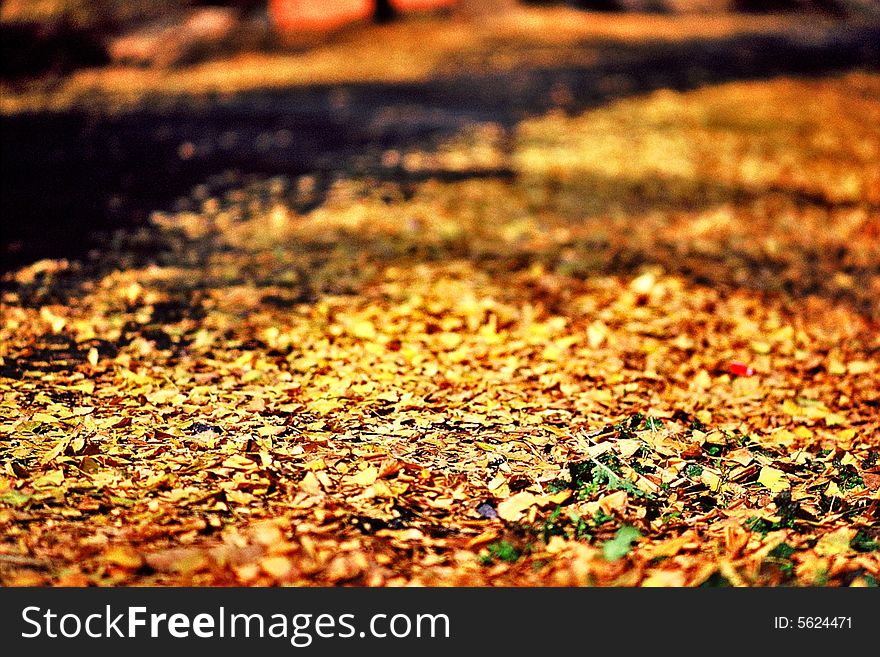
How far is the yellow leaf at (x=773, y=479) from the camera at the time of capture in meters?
3.12

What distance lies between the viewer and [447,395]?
3.72 m

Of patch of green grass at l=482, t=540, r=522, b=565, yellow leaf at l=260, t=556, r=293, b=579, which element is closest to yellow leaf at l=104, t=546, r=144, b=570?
yellow leaf at l=260, t=556, r=293, b=579

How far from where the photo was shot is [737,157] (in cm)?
839

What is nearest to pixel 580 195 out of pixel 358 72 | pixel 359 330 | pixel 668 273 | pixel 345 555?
pixel 668 273

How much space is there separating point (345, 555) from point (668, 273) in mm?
3651

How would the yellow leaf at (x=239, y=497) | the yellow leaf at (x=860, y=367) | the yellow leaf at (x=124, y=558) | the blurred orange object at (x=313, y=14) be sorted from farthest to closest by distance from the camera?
the blurred orange object at (x=313, y=14)
the yellow leaf at (x=860, y=367)
the yellow leaf at (x=239, y=497)
the yellow leaf at (x=124, y=558)

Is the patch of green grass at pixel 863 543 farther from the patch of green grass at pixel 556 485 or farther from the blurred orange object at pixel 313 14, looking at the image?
the blurred orange object at pixel 313 14

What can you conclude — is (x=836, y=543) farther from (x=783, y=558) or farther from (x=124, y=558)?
(x=124, y=558)

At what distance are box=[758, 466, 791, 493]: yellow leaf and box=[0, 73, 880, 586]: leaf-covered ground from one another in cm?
1

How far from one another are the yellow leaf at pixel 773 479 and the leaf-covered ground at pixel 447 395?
1 centimetres

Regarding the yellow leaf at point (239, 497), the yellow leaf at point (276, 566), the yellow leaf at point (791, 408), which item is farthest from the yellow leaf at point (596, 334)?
the yellow leaf at point (276, 566)

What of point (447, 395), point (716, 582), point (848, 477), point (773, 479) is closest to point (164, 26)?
point (447, 395)

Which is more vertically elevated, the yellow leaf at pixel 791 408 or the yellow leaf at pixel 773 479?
the yellow leaf at pixel 791 408
